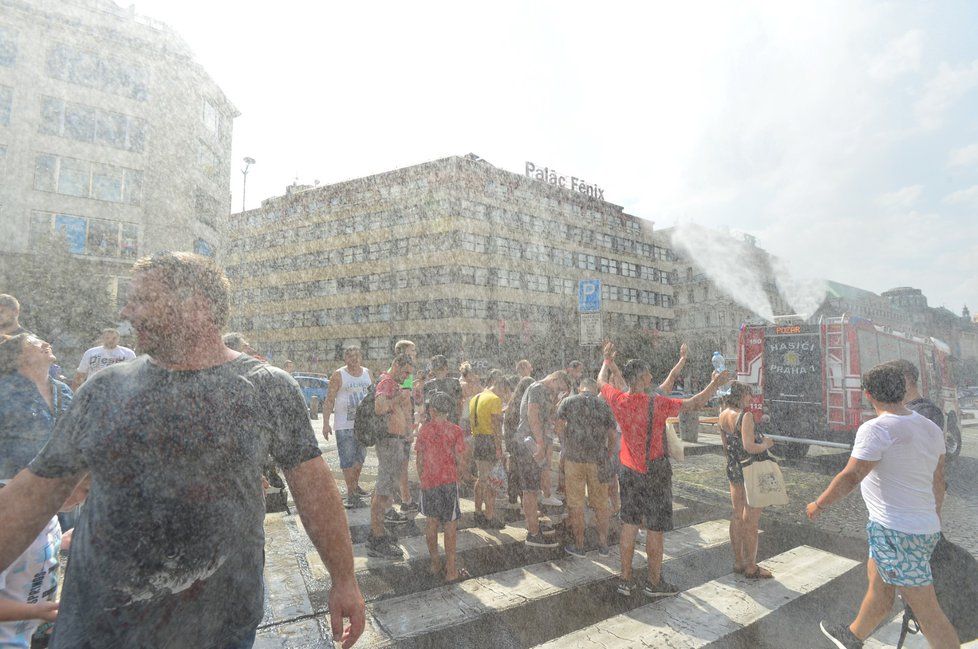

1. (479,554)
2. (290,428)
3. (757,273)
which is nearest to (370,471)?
(479,554)

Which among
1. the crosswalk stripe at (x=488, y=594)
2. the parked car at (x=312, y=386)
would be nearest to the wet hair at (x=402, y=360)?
the crosswalk stripe at (x=488, y=594)

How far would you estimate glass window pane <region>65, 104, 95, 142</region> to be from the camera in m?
24.5

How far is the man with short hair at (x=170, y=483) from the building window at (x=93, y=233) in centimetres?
2842

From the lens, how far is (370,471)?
8859mm

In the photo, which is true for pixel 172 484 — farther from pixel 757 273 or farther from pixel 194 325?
pixel 757 273

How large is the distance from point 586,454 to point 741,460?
135 centimetres

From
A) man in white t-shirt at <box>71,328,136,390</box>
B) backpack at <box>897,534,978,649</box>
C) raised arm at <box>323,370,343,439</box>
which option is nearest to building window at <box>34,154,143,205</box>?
man in white t-shirt at <box>71,328,136,390</box>

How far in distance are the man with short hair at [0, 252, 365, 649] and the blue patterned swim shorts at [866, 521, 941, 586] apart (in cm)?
295

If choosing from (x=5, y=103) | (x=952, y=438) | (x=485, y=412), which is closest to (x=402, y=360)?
(x=485, y=412)

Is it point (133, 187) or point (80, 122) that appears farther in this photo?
point (133, 187)

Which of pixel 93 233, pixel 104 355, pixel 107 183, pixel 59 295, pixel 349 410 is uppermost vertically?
pixel 107 183

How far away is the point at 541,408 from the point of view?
227 inches

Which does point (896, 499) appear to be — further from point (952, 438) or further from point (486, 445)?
point (952, 438)

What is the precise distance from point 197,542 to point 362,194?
4660 cm
